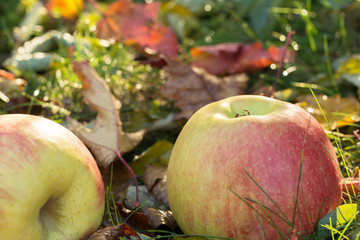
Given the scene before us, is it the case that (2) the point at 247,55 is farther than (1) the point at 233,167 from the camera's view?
Yes

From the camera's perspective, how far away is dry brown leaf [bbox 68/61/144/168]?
1.73 metres

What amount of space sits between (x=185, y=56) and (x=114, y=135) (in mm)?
1048

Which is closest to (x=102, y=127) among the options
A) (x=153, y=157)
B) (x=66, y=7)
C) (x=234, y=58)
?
(x=153, y=157)

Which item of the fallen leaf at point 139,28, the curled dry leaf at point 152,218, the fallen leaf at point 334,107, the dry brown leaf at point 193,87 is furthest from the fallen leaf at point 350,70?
the curled dry leaf at point 152,218

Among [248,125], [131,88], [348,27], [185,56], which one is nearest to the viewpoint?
[248,125]

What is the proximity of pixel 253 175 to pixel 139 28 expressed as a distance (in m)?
1.74

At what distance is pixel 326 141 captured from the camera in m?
1.37

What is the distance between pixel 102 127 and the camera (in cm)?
180

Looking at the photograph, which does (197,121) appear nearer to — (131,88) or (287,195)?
(287,195)

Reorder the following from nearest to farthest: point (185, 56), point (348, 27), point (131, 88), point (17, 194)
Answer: point (17, 194) → point (131, 88) → point (185, 56) → point (348, 27)

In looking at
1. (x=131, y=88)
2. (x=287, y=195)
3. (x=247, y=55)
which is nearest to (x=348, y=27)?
(x=247, y=55)

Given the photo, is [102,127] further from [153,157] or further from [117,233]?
[117,233]

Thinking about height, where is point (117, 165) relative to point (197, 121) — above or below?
below

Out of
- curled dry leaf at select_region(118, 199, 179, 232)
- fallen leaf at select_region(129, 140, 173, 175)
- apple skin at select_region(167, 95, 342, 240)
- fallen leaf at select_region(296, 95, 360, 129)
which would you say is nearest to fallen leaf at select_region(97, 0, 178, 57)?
fallen leaf at select_region(129, 140, 173, 175)
